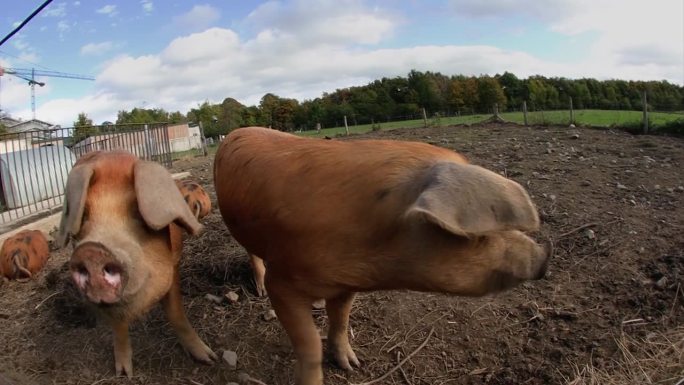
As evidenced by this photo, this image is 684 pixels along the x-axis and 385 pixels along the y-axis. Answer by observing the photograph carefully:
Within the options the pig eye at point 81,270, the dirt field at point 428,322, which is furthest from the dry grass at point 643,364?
the pig eye at point 81,270

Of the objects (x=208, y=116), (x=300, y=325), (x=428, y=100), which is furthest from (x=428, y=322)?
(x=208, y=116)

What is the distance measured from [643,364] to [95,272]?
134 inches

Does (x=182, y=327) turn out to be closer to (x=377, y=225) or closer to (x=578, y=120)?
(x=377, y=225)

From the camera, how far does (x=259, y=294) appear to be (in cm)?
486

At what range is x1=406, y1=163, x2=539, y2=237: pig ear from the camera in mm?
2066

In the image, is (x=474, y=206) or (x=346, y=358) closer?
(x=474, y=206)

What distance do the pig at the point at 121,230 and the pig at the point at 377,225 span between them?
1.78ft

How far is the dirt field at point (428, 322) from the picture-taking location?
3826 millimetres

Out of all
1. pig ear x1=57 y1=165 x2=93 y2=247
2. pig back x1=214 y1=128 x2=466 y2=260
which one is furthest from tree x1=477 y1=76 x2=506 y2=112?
pig ear x1=57 y1=165 x2=93 y2=247

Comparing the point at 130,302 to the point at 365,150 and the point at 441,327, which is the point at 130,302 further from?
the point at 441,327

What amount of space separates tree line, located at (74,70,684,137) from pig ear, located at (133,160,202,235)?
152 ft

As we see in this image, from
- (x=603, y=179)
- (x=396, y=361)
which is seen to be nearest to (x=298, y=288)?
(x=396, y=361)

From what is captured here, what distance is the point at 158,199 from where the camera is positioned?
9.32ft

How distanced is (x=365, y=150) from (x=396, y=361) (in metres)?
1.84
